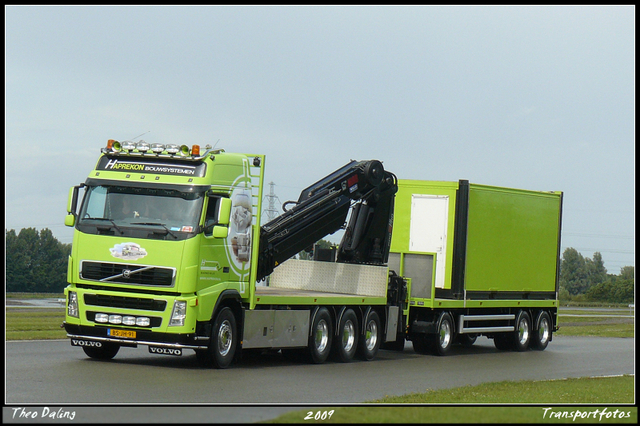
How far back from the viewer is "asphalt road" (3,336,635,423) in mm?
10703

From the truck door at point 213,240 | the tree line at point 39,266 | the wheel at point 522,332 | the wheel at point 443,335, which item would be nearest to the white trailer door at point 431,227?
the wheel at point 443,335

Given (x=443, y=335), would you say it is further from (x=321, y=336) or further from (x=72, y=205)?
(x=72, y=205)

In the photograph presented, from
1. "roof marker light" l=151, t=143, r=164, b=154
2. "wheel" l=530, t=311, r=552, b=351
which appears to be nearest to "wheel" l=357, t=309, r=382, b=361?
"roof marker light" l=151, t=143, r=164, b=154

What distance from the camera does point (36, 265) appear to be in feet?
258

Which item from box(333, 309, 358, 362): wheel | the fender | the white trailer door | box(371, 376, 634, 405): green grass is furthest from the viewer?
the white trailer door

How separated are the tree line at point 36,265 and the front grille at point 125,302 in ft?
205

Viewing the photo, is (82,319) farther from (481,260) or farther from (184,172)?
(481,260)

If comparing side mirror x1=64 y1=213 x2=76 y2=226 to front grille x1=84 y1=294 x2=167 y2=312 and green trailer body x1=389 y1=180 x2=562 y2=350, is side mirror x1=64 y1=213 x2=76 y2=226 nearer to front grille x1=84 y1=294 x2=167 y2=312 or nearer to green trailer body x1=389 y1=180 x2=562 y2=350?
front grille x1=84 y1=294 x2=167 y2=312

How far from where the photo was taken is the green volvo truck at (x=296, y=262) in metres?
15.0

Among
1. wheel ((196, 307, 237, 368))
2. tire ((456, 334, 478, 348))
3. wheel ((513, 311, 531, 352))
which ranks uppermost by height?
wheel ((196, 307, 237, 368))

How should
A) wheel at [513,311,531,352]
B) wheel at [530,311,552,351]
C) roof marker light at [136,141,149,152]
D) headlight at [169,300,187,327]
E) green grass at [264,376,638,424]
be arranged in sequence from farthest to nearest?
1. wheel at [530,311,552,351]
2. wheel at [513,311,531,352]
3. roof marker light at [136,141,149,152]
4. headlight at [169,300,187,327]
5. green grass at [264,376,638,424]

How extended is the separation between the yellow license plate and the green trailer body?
8.10m

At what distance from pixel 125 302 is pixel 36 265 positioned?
219 ft

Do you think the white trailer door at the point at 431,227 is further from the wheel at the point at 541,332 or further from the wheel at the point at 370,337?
the wheel at the point at 541,332
